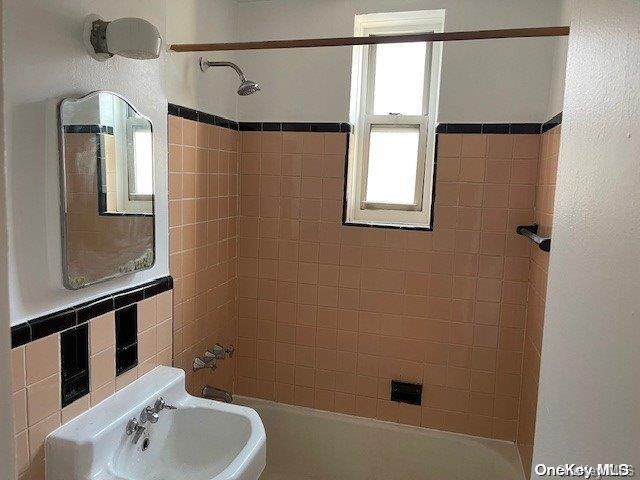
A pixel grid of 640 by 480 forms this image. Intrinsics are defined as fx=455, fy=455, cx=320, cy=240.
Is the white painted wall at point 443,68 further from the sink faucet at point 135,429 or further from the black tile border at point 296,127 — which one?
the sink faucet at point 135,429

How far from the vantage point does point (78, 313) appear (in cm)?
129

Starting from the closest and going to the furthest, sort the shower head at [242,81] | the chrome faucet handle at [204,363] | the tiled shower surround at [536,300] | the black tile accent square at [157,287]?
the black tile accent square at [157,287], the tiled shower surround at [536,300], the shower head at [242,81], the chrome faucet handle at [204,363]

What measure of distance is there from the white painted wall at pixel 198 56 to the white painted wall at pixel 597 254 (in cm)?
137

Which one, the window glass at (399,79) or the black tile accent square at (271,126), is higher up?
the window glass at (399,79)

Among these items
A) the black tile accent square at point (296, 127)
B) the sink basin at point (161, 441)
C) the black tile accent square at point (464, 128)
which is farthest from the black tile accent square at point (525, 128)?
the sink basin at point (161, 441)

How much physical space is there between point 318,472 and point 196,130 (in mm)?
1714

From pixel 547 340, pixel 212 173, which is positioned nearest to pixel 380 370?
pixel 212 173

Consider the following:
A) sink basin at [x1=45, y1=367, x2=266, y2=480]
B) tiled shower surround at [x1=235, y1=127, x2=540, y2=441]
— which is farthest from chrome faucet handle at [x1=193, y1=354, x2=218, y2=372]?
tiled shower surround at [x1=235, y1=127, x2=540, y2=441]

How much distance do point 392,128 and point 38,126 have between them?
1517 mm

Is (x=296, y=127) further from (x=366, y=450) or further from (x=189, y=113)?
(x=366, y=450)

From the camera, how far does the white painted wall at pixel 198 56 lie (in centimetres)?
173

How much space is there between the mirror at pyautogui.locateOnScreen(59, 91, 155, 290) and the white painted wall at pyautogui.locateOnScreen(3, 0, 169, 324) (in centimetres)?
4

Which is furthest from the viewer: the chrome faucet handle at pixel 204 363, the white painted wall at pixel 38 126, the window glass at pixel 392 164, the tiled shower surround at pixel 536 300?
the window glass at pixel 392 164

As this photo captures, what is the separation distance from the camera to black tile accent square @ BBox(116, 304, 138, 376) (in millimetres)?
1477
